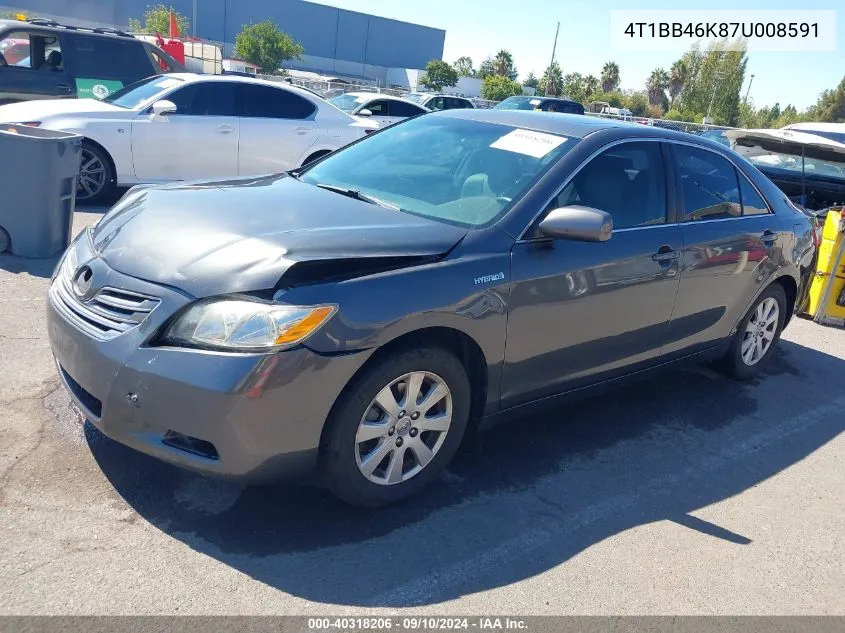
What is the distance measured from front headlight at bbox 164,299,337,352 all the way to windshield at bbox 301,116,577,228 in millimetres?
1058

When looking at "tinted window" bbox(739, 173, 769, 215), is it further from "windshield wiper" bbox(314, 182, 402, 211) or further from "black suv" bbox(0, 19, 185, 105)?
"black suv" bbox(0, 19, 185, 105)

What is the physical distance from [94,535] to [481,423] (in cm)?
171

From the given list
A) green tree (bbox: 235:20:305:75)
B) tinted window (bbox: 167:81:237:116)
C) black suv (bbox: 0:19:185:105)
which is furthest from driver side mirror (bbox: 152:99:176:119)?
green tree (bbox: 235:20:305:75)

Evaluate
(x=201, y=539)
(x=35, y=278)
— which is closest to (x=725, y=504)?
(x=201, y=539)

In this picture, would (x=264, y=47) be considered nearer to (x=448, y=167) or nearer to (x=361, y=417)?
(x=448, y=167)

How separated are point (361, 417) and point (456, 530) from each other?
666mm

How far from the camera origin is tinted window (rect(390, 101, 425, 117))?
47.0 ft

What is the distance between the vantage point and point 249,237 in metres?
3.05

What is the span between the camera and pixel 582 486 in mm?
3699

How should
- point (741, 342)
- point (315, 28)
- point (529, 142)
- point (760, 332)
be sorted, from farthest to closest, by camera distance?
point (315, 28), point (760, 332), point (741, 342), point (529, 142)

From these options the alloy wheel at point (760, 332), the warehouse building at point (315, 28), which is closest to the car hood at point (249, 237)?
the alloy wheel at point (760, 332)

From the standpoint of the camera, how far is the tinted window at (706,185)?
4.47 meters

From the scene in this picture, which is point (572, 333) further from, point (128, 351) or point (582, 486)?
point (128, 351)

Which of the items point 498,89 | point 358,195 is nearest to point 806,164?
point 358,195
